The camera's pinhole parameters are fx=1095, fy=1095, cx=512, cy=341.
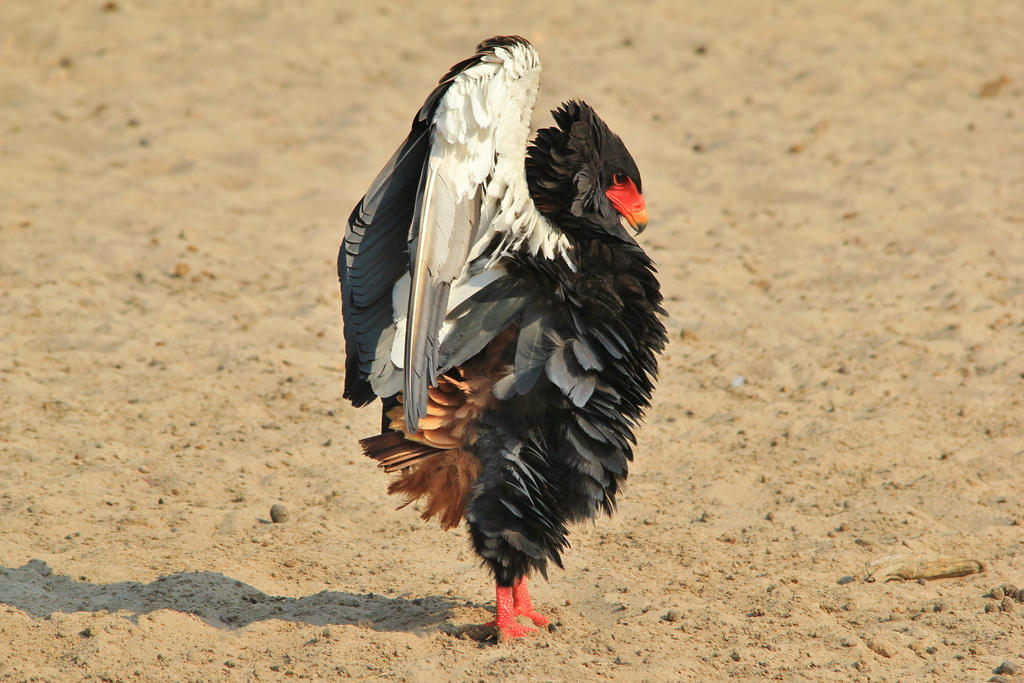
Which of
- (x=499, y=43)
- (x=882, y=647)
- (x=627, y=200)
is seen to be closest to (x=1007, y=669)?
(x=882, y=647)

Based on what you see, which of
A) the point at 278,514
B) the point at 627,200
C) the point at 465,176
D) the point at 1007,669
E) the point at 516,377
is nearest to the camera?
the point at 465,176

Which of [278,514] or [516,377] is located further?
[278,514]

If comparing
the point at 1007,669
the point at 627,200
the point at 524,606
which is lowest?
the point at 1007,669

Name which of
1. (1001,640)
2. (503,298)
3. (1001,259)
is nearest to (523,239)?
(503,298)

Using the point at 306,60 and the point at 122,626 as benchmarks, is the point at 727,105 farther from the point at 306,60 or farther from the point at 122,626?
the point at 122,626

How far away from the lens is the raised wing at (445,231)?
2938 mm

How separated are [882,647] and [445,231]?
183cm

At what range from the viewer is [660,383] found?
5.27 m

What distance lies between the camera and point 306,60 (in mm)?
→ 8547

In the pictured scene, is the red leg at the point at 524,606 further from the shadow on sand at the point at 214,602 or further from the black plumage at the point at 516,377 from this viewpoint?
the shadow on sand at the point at 214,602

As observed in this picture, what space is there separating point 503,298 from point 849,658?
150cm

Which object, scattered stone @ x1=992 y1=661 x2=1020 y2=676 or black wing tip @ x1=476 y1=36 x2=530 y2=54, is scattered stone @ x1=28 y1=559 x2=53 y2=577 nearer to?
black wing tip @ x1=476 y1=36 x2=530 y2=54

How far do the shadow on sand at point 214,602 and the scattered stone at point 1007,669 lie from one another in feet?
5.47

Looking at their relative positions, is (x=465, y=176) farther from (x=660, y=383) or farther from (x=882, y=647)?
(x=660, y=383)
